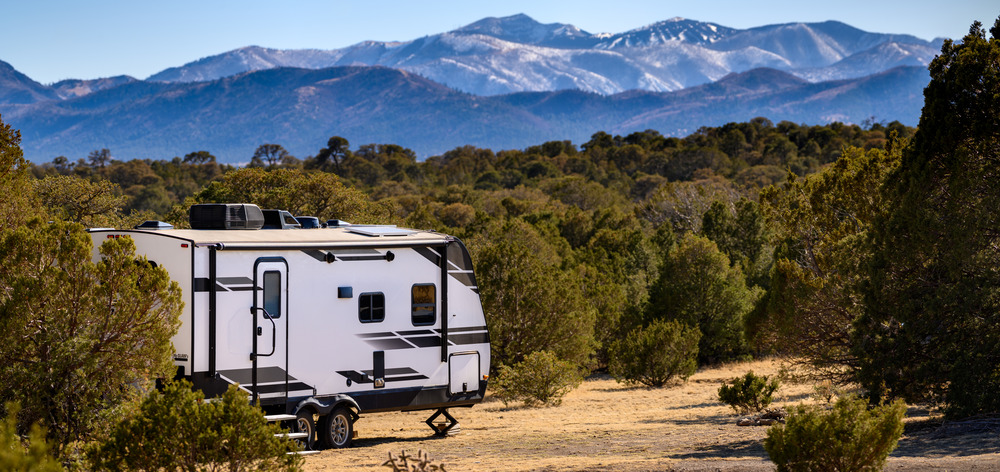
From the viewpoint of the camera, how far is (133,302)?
8914mm

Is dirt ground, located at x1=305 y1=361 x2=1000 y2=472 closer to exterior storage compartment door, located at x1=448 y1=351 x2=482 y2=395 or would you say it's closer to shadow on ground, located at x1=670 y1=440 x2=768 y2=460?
shadow on ground, located at x1=670 y1=440 x2=768 y2=460

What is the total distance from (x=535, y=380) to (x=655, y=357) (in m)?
5.34

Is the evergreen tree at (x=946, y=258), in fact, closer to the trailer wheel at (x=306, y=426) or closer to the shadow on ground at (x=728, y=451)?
the shadow on ground at (x=728, y=451)

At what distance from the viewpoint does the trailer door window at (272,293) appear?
430 inches

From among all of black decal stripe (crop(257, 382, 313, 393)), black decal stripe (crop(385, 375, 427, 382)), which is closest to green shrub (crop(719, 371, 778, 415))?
black decal stripe (crop(385, 375, 427, 382))

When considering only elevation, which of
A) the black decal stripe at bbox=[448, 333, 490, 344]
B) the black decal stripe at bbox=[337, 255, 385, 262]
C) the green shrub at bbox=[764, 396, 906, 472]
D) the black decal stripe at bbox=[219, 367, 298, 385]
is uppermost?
the black decal stripe at bbox=[337, 255, 385, 262]

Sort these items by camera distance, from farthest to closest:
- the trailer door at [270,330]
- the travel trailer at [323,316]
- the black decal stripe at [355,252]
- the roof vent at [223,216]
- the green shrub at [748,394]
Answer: the green shrub at [748,394]
the roof vent at [223,216]
the black decal stripe at [355,252]
the trailer door at [270,330]
the travel trailer at [323,316]

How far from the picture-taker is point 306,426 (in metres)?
11.3

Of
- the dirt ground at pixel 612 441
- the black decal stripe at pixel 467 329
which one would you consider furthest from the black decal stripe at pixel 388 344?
the dirt ground at pixel 612 441

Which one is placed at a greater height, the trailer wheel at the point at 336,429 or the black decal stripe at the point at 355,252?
the black decal stripe at the point at 355,252

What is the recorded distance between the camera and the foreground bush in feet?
23.5

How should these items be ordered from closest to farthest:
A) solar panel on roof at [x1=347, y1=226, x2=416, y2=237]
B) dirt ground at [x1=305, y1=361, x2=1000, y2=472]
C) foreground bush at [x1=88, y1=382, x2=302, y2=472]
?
foreground bush at [x1=88, y1=382, x2=302, y2=472] → dirt ground at [x1=305, y1=361, x2=1000, y2=472] → solar panel on roof at [x1=347, y1=226, x2=416, y2=237]

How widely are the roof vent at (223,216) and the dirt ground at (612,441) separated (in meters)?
2.98

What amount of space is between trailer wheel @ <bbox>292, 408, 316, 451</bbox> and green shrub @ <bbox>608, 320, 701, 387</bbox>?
1244 cm
